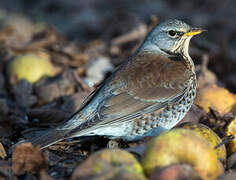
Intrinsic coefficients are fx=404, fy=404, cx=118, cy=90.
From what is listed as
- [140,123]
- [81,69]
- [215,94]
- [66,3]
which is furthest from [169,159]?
[66,3]

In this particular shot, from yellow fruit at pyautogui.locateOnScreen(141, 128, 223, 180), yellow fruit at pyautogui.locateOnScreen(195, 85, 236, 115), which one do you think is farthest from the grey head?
yellow fruit at pyautogui.locateOnScreen(141, 128, 223, 180)

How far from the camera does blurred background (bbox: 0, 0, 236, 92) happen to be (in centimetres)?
988

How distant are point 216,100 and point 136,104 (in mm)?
1335

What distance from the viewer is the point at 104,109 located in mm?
4637

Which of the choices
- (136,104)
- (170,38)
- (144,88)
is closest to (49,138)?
(136,104)

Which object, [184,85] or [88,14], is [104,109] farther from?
[88,14]

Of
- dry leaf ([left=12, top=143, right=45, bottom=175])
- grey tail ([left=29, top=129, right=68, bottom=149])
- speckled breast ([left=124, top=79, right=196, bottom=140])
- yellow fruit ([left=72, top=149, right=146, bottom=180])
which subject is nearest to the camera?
yellow fruit ([left=72, top=149, right=146, bottom=180])

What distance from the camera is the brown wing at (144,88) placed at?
464cm

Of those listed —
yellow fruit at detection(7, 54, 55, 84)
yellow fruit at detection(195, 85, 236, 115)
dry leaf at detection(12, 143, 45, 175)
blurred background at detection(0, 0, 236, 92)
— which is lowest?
blurred background at detection(0, 0, 236, 92)

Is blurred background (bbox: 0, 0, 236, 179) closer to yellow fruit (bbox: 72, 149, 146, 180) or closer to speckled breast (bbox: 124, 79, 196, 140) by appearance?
yellow fruit (bbox: 72, 149, 146, 180)

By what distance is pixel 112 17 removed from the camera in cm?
1095

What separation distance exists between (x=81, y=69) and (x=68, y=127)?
293 centimetres

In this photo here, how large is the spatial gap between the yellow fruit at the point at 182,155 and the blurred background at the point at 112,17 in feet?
17.6

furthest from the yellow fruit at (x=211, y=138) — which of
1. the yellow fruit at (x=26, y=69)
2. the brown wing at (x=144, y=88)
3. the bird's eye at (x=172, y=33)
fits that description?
the yellow fruit at (x=26, y=69)
